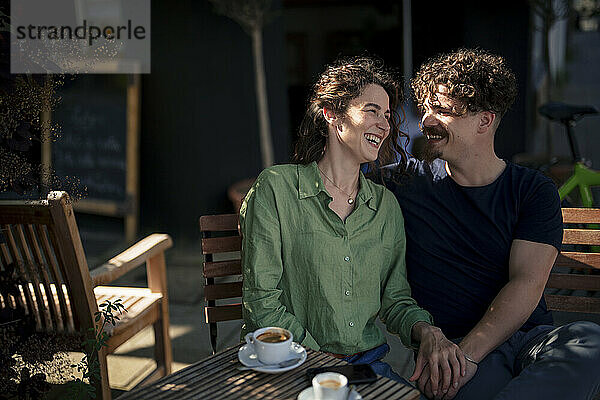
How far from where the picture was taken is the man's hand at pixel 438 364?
1891mm

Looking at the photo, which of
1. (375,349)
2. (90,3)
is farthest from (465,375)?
(90,3)

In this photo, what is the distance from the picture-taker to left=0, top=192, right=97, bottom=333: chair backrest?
6.84ft

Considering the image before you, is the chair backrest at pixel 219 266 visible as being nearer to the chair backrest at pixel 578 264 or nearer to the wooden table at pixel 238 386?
the wooden table at pixel 238 386

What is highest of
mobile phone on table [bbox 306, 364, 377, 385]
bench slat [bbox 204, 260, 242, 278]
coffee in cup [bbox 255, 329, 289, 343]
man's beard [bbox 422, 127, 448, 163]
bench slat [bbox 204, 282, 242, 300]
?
man's beard [bbox 422, 127, 448, 163]

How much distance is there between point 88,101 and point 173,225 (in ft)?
3.78

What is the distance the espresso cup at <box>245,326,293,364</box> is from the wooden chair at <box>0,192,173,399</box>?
0.81m

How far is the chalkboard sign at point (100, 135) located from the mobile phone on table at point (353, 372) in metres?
3.66

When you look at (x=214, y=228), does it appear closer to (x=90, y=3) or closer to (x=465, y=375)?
(x=465, y=375)

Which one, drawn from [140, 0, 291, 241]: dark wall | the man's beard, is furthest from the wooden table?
[140, 0, 291, 241]: dark wall

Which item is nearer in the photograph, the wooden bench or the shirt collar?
the shirt collar

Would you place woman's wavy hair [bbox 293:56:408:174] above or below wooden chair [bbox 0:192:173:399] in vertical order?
above

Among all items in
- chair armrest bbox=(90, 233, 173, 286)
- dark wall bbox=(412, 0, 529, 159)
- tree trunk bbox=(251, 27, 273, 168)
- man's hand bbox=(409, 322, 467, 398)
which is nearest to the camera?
man's hand bbox=(409, 322, 467, 398)

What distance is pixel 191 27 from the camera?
5.05 m

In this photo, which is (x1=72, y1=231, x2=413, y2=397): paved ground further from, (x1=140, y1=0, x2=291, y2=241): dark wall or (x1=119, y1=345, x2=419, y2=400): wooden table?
(x1=119, y1=345, x2=419, y2=400): wooden table
